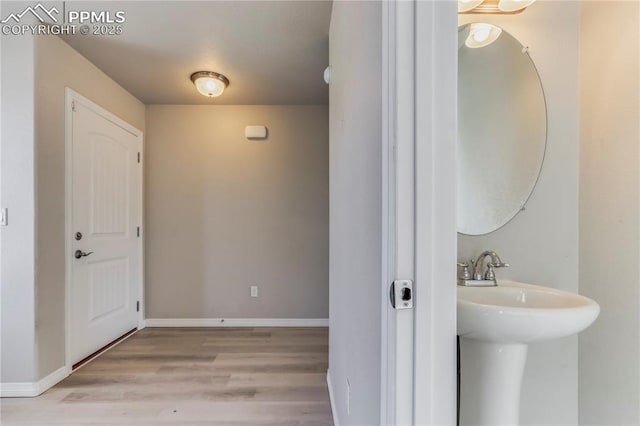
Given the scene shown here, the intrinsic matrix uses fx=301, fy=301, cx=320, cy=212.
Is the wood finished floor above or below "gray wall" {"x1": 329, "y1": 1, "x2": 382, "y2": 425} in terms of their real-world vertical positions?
below

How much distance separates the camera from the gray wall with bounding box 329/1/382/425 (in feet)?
2.66

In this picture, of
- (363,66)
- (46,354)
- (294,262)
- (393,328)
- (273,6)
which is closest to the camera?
(393,328)

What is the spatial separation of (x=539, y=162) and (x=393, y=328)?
3.79 feet

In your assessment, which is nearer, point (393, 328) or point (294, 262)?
point (393, 328)

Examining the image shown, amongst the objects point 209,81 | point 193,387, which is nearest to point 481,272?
point 193,387

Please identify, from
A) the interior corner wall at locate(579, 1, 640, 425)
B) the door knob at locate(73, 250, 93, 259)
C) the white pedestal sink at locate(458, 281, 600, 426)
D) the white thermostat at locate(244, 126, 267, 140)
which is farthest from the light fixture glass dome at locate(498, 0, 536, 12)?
the door knob at locate(73, 250, 93, 259)

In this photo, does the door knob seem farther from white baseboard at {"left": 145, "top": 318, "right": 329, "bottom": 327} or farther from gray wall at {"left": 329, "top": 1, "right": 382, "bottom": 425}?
gray wall at {"left": 329, "top": 1, "right": 382, "bottom": 425}

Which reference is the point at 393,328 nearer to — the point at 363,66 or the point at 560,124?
the point at 363,66

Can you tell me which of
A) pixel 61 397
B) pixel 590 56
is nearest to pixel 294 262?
pixel 61 397

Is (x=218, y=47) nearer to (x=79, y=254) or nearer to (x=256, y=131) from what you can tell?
(x=256, y=131)

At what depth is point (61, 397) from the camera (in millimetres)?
1901

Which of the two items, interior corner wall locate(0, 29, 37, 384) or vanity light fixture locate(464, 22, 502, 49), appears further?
interior corner wall locate(0, 29, 37, 384)

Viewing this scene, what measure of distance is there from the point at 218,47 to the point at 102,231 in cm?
181

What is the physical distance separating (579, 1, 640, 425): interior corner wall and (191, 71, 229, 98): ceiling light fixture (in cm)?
243
